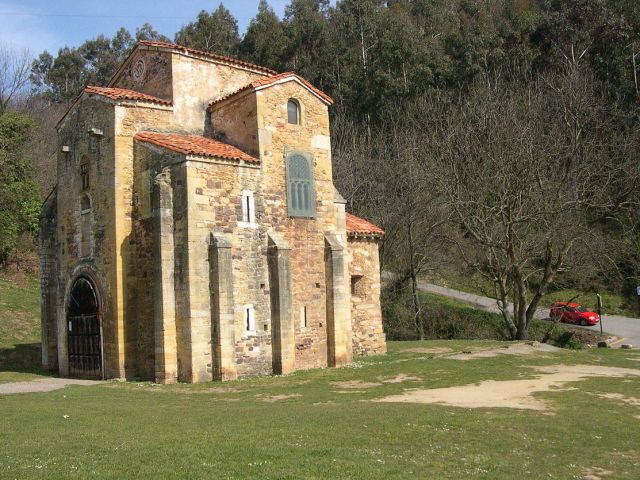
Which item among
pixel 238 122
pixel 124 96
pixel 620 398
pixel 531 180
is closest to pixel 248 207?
pixel 238 122

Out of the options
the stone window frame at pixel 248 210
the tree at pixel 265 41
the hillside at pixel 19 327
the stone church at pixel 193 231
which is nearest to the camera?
the stone church at pixel 193 231

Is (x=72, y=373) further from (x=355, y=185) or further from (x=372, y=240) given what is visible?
(x=355, y=185)

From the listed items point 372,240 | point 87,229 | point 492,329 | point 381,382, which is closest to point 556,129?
point 492,329

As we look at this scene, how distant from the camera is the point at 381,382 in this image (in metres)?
17.5

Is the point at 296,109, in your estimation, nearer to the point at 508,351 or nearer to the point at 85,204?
the point at 85,204

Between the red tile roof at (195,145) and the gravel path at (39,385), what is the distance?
736 cm

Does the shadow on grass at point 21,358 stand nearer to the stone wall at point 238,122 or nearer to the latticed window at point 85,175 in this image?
the latticed window at point 85,175

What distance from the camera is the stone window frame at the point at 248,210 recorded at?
1969 cm

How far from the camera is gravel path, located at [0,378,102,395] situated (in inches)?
670

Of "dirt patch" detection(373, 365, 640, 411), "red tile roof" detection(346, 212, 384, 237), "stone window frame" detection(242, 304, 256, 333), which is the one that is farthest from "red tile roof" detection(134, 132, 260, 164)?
"dirt patch" detection(373, 365, 640, 411)

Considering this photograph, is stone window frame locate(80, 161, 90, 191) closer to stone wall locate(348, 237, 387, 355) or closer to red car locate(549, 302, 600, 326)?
stone wall locate(348, 237, 387, 355)

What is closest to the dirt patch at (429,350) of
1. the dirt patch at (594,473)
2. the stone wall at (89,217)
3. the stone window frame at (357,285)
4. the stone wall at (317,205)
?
the stone window frame at (357,285)

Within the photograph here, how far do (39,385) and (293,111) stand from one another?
38.0 ft

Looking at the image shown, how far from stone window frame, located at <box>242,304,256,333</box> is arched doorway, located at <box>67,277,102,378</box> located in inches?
188
